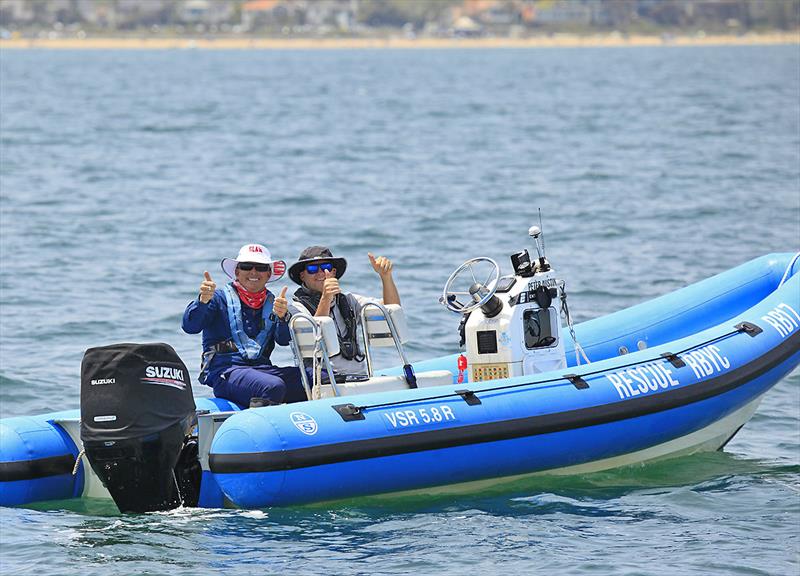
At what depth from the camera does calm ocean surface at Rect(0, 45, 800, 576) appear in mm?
7938

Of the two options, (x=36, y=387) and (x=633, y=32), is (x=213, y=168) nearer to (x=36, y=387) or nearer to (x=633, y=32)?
(x=36, y=387)

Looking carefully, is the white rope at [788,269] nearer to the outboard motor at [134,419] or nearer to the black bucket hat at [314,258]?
the black bucket hat at [314,258]

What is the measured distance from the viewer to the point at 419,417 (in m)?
8.37

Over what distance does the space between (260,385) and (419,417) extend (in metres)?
0.98

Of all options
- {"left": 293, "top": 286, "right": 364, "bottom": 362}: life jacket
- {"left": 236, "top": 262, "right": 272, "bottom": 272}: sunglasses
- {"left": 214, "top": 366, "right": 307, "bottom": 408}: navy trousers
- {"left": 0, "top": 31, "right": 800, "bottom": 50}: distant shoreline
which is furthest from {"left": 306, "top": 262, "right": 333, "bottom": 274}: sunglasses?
{"left": 0, "top": 31, "right": 800, "bottom": 50}: distant shoreline

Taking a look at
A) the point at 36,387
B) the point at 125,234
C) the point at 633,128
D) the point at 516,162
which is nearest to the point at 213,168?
the point at 516,162

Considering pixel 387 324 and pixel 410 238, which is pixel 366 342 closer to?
pixel 387 324

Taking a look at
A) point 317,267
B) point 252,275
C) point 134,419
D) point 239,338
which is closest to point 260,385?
point 239,338

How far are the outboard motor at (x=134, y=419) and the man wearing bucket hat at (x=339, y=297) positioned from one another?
1154mm

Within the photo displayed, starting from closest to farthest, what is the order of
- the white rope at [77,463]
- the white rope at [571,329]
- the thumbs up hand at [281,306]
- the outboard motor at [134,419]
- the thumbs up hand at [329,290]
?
the outboard motor at [134,419] < the white rope at [77,463] < the thumbs up hand at [281,306] < the thumbs up hand at [329,290] < the white rope at [571,329]

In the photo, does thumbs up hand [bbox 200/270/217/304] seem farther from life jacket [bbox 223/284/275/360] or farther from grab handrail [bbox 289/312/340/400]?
grab handrail [bbox 289/312/340/400]

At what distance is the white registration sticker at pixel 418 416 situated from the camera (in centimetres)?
829

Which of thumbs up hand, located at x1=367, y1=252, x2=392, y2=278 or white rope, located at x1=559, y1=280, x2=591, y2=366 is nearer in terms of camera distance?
thumbs up hand, located at x1=367, y1=252, x2=392, y2=278

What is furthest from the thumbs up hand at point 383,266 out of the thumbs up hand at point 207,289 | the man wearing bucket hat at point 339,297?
the thumbs up hand at point 207,289
